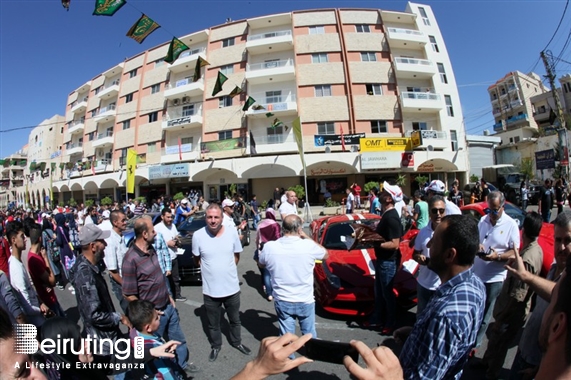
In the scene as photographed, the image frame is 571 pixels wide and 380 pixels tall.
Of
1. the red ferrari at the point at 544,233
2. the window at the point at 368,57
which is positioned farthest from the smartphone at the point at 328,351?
the window at the point at 368,57

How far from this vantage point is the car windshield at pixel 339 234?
522 centimetres

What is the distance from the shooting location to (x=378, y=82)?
26422 millimetres

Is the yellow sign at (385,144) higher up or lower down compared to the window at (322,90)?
lower down

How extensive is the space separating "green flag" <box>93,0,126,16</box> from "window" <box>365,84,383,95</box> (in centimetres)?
2298

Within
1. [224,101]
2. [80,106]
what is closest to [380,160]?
[224,101]

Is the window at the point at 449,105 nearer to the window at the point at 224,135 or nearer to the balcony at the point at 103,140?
the window at the point at 224,135

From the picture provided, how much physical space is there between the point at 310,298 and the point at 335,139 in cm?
2291

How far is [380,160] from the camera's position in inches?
946

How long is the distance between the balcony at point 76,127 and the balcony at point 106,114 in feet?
18.7

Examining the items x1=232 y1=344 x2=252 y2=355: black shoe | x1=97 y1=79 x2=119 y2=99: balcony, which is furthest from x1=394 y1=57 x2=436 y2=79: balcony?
x1=97 y1=79 x2=119 y2=99: balcony

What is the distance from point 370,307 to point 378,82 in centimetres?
2609

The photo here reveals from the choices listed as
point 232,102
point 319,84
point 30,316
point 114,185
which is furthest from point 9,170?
point 30,316

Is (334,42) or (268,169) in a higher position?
(334,42)

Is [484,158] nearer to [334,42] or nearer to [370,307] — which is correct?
[334,42]
